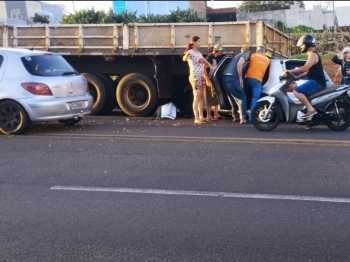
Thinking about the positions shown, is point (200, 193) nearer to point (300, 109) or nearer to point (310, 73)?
point (300, 109)

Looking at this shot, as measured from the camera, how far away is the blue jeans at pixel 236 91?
41.1ft

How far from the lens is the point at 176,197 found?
22.7ft

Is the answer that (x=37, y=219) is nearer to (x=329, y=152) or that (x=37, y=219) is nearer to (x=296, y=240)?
(x=296, y=240)

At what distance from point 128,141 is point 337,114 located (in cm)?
372

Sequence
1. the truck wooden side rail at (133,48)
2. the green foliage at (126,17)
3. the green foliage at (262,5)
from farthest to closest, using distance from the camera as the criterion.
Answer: the green foliage at (262,5) < the green foliage at (126,17) < the truck wooden side rail at (133,48)

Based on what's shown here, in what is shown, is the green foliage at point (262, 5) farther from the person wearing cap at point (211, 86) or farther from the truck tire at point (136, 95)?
the person wearing cap at point (211, 86)

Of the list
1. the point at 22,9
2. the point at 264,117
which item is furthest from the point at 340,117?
the point at 22,9

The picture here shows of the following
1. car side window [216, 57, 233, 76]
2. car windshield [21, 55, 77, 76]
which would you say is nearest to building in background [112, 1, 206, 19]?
car side window [216, 57, 233, 76]

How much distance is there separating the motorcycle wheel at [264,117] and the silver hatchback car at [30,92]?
11.1ft

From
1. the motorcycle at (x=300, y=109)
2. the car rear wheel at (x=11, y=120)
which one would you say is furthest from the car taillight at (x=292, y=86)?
the car rear wheel at (x=11, y=120)

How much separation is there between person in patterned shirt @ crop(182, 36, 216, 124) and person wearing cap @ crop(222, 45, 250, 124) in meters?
0.48

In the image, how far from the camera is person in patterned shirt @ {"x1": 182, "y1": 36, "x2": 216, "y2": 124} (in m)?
12.7

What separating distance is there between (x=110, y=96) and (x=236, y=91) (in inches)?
153

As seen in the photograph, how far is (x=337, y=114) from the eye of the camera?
11.2 meters
